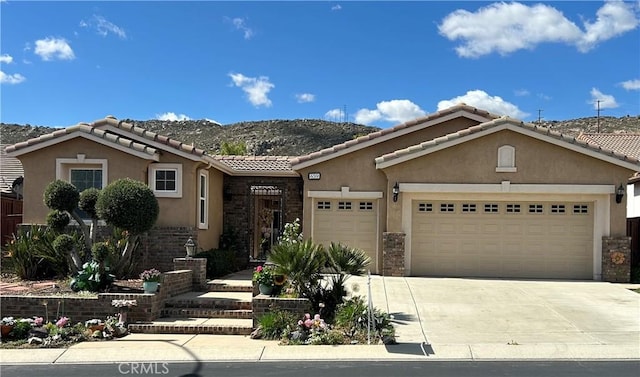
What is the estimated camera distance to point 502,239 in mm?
16672

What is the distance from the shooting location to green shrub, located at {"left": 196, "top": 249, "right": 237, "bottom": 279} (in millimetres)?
16094

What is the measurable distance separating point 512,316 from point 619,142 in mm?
16988

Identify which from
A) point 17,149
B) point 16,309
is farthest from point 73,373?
point 17,149

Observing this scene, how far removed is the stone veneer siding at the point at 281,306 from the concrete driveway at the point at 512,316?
68.2 inches

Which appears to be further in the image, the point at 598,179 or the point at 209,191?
the point at 209,191

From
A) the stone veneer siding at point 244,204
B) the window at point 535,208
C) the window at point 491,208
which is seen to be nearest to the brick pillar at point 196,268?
the stone veneer siding at point 244,204

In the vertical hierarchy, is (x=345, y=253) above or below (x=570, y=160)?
below

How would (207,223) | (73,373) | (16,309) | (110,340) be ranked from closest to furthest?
(73,373), (110,340), (16,309), (207,223)

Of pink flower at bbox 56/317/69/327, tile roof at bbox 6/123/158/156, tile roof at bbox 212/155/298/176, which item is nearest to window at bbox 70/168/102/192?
tile roof at bbox 6/123/158/156

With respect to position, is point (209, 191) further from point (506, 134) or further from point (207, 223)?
point (506, 134)

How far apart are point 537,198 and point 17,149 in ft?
47.3

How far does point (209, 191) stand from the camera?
58.9 ft

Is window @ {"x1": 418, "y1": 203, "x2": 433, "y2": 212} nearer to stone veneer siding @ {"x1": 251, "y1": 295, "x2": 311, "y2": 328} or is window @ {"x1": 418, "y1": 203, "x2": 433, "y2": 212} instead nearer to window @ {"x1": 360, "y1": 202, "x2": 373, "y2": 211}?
window @ {"x1": 360, "y1": 202, "x2": 373, "y2": 211}

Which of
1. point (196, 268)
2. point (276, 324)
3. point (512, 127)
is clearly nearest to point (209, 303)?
point (196, 268)
